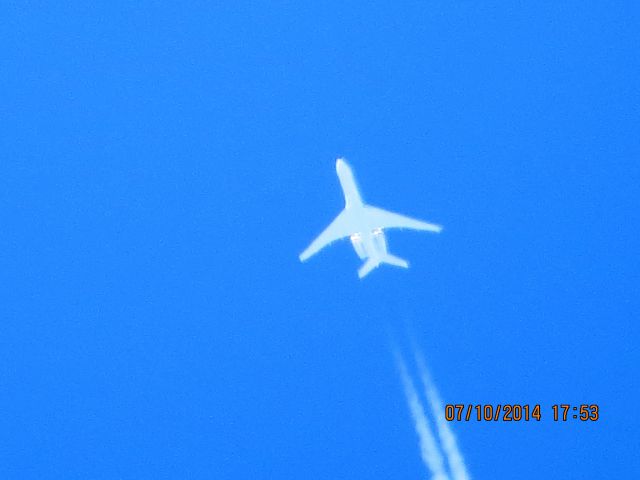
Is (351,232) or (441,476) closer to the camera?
(441,476)

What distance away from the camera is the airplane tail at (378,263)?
53.8m

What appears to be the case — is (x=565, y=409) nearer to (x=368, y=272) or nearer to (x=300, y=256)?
(x=368, y=272)

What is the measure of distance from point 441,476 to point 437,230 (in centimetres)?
1606

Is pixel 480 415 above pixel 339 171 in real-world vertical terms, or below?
below

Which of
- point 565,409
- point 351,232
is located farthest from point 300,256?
point 565,409

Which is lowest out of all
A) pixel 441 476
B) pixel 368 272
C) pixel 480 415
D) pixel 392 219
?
pixel 441 476

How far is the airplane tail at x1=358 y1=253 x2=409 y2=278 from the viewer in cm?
5384

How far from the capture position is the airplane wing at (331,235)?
182 feet

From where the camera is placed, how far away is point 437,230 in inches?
2143

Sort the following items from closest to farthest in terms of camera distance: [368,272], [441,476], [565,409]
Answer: [441,476] → [368,272] → [565,409]

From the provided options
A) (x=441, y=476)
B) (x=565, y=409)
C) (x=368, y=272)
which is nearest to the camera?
(x=441, y=476)

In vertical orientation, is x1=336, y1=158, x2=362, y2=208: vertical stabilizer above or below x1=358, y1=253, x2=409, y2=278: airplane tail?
above

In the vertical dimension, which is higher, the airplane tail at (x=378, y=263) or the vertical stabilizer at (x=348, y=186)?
the vertical stabilizer at (x=348, y=186)

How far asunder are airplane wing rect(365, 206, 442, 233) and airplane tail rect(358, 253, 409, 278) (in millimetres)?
2202
